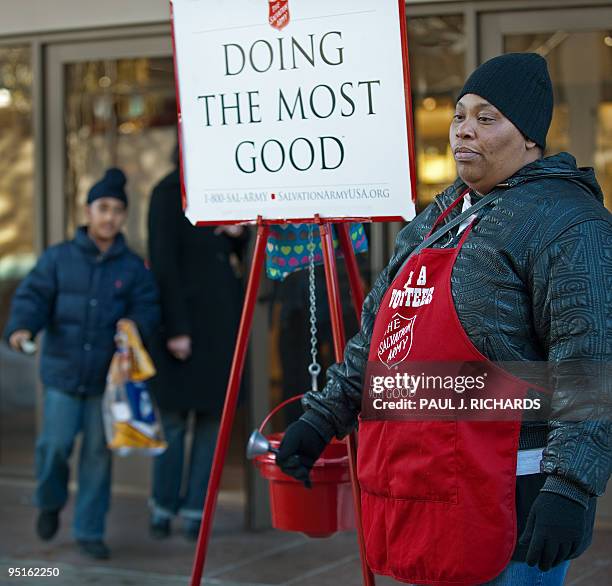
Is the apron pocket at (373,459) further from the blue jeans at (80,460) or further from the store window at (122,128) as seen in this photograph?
the store window at (122,128)

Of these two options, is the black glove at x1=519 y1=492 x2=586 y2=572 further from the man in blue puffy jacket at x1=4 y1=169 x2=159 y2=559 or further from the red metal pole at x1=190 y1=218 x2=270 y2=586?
the man in blue puffy jacket at x1=4 y1=169 x2=159 y2=559

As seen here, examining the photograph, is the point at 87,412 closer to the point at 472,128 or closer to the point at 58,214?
the point at 58,214

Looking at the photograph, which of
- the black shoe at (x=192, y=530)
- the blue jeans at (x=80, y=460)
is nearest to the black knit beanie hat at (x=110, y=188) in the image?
the blue jeans at (x=80, y=460)

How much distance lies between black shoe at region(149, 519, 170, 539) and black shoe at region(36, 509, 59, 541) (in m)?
0.48

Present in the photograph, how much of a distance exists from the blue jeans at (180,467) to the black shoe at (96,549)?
43cm

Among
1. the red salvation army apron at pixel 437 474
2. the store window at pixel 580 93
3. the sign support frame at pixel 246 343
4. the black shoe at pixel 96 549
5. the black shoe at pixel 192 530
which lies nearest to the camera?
the red salvation army apron at pixel 437 474

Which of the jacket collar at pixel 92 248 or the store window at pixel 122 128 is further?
the store window at pixel 122 128

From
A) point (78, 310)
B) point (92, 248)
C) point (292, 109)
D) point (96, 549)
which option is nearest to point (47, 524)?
point (96, 549)

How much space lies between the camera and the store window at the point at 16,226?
23.5ft

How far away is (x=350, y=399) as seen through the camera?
3.01 meters

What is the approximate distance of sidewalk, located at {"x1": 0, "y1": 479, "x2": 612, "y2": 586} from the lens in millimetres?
5062

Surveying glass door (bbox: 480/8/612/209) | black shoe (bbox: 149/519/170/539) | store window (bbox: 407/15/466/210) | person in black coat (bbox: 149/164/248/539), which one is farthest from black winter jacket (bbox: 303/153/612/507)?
store window (bbox: 407/15/466/210)

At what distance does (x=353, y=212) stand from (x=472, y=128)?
2.62ft

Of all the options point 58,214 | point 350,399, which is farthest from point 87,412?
point 350,399
